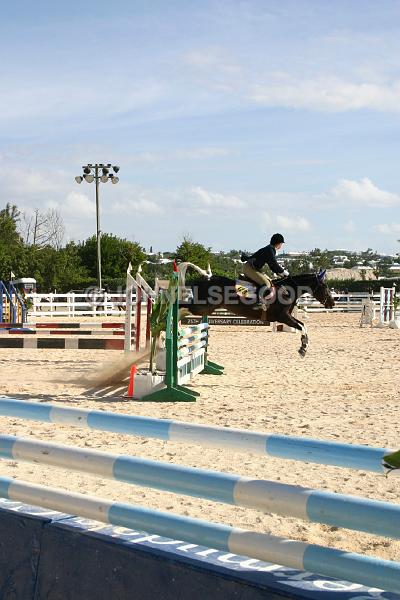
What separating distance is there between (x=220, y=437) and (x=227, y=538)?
1.11ft

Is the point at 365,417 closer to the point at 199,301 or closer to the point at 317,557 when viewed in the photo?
the point at 199,301

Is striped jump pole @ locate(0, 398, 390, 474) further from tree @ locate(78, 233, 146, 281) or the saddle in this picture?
tree @ locate(78, 233, 146, 281)

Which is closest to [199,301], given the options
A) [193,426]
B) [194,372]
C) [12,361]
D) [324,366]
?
[194,372]

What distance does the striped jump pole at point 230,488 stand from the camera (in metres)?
2.05

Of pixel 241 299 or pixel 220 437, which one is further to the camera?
pixel 241 299

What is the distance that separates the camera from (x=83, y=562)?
263 centimetres

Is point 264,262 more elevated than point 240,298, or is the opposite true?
point 264,262

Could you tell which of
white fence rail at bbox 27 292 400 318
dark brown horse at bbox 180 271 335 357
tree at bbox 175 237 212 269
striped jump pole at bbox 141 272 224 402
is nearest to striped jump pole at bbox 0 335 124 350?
dark brown horse at bbox 180 271 335 357

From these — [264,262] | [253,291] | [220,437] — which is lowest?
[220,437]

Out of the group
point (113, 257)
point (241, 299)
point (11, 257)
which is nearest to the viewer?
point (241, 299)

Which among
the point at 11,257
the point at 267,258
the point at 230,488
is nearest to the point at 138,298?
the point at 267,258

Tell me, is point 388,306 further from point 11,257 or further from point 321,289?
point 11,257

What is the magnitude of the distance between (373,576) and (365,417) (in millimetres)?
6244

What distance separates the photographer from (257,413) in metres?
8.38
